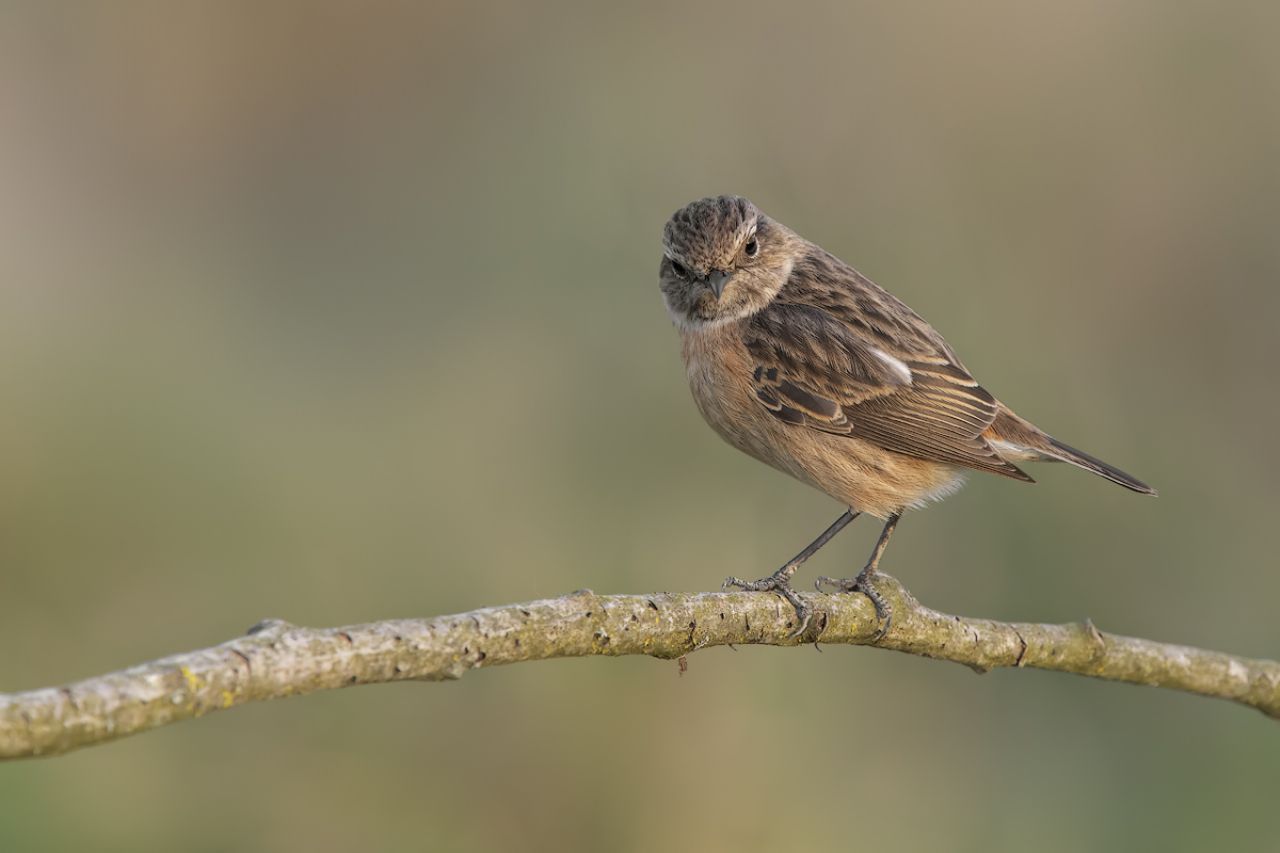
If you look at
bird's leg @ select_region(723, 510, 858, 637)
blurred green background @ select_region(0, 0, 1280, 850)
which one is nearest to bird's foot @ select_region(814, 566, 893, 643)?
bird's leg @ select_region(723, 510, 858, 637)

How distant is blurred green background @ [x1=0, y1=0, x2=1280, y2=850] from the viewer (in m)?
6.13

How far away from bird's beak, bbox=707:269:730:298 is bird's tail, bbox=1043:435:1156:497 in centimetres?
163

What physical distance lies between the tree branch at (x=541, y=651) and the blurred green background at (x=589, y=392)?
244 cm

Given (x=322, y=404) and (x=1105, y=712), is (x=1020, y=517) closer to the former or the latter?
(x=1105, y=712)

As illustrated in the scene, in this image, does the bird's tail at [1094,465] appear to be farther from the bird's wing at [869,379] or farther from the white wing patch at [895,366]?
the white wing patch at [895,366]

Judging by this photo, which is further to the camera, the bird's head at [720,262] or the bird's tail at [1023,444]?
the bird's tail at [1023,444]

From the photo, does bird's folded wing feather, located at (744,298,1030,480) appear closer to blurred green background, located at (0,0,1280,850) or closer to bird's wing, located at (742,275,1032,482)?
bird's wing, located at (742,275,1032,482)

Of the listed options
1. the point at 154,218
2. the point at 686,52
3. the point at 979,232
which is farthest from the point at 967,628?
the point at 154,218

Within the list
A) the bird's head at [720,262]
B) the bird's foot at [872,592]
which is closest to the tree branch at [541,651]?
the bird's foot at [872,592]

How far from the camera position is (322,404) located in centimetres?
889

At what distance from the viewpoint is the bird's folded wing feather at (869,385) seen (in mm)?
5195

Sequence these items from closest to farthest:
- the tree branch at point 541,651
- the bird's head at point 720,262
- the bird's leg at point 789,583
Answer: the tree branch at point 541,651 < the bird's leg at point 789,583 < the bird's head at point 720,262

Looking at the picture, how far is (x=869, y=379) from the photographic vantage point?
5.39 metres

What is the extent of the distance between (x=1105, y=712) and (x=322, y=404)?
5.49m
